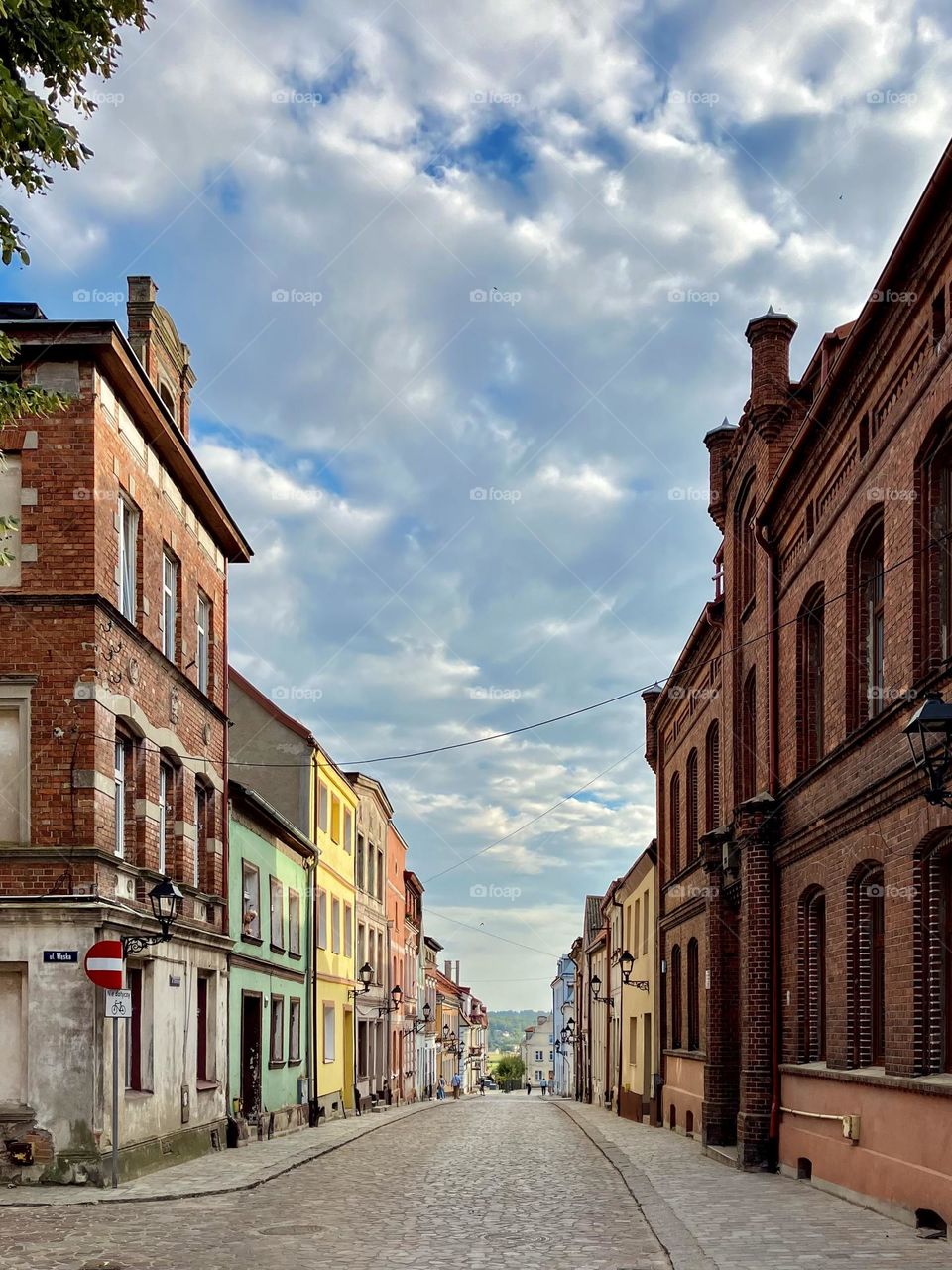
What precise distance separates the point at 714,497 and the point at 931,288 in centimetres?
1127

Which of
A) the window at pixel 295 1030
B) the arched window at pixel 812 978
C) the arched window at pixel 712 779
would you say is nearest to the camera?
the arched window at pixel 812 978

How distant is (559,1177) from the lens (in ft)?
59.1

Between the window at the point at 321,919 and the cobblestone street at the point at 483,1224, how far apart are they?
561 inches

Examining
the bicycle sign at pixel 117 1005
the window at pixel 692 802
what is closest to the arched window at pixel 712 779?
the window at pixel 692 802

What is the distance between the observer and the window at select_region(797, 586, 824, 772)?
17641 mm

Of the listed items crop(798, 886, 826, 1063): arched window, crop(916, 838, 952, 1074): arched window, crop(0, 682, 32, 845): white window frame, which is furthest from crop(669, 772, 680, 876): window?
crop(916, 838, 952, 1074): arched window

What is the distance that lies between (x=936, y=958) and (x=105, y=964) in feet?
27.1

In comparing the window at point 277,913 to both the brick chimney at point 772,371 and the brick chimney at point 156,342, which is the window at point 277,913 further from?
the brick chimney at point 772,371

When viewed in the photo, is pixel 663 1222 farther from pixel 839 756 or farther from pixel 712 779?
pixel 712 779

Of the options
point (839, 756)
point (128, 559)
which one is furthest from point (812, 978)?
point (128, 559)

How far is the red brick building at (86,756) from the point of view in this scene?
1547 cm

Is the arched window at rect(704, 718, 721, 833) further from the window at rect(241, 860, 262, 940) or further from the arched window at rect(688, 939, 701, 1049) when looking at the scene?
the window at rect(241, 860, 262, 940)

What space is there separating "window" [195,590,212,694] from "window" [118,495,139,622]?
11.9ft

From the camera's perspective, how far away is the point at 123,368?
17.1 metres
